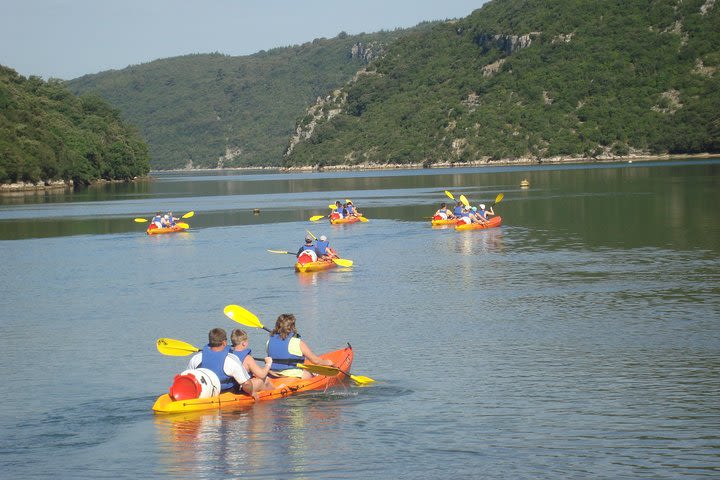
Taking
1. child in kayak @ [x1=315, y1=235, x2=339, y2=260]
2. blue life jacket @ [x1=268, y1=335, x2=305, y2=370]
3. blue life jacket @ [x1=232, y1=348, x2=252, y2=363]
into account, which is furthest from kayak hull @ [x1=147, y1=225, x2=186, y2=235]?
blue life jacket @ [x1=232, y1=348, x2=252, y2=363]

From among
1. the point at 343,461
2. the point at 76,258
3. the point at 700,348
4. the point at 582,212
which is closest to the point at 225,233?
the point at 76,258

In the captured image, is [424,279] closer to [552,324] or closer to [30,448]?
[552,324]

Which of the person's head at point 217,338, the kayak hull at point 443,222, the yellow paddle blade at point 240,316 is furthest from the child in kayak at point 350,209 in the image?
the person's head at point 217,338

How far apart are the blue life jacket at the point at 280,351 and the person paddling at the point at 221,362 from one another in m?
1.36

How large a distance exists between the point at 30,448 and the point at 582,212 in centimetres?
4795

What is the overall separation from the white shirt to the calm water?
0.62m

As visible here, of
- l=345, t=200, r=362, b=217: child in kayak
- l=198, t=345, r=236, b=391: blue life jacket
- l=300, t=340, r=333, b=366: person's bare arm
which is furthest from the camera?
l=345, t=200, r=362, b=217: child in kayak

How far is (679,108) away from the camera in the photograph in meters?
188

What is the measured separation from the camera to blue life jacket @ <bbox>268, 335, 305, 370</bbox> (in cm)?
1836

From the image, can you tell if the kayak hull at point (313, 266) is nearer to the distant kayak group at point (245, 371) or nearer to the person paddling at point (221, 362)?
the distant kayak group at point (245, 371)

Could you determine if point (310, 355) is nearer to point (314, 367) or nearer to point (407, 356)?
point (314, 367)

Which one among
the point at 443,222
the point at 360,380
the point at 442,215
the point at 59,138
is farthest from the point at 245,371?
the point at 59,138

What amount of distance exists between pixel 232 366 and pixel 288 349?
5.26 ft

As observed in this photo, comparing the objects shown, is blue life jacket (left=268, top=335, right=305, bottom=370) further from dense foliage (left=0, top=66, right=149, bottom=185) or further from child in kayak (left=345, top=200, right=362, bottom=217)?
dense foliage (left=0, top=66, right=149, bottom=185)
